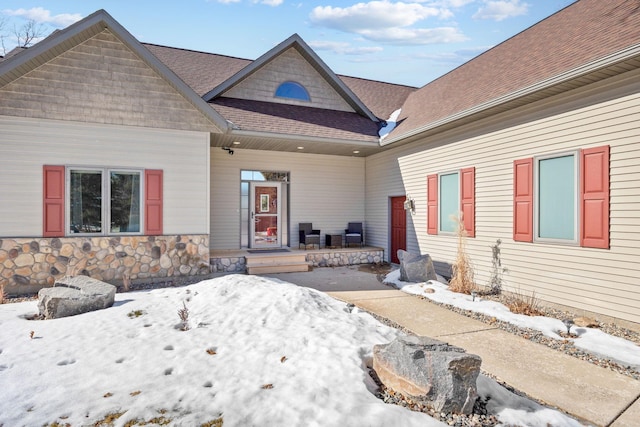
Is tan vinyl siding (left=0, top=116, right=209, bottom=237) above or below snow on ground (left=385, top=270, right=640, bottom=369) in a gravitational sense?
above

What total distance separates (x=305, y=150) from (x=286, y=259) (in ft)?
11.2

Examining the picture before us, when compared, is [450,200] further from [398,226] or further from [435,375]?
[435,375]

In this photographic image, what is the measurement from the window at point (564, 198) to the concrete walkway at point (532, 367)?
213 cm

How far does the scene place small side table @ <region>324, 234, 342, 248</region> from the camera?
1077 centimetres

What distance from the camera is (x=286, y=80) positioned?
10742 mm

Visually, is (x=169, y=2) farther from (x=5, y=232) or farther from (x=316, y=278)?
(x=316, y=278)

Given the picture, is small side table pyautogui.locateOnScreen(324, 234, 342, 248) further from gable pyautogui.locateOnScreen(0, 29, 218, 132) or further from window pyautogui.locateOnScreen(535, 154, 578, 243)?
window pyautogui.locateOnScreen(535, 154, 578, 243)

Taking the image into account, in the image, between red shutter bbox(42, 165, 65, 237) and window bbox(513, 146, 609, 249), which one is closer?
window bbox(513, 146, 609, 249)

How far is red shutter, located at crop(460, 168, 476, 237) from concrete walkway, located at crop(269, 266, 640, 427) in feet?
7.25

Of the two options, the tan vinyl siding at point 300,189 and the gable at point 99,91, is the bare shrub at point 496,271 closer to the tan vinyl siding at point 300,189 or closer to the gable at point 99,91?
the tan vinyl siding at point 300,189

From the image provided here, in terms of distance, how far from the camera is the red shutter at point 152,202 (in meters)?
7.59

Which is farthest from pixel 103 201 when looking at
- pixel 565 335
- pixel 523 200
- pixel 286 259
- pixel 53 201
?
pixel 565 335

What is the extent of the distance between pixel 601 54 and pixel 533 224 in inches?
108

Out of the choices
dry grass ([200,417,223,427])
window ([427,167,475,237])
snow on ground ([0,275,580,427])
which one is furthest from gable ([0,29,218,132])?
dry grass ([200,417,223,427])
